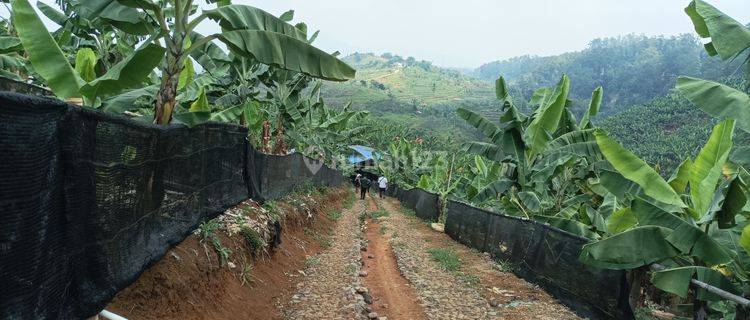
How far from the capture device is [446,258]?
1190cm

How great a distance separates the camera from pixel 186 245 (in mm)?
6211

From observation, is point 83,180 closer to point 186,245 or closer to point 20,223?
point 20,223

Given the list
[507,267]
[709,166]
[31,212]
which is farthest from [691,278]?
[31,212]

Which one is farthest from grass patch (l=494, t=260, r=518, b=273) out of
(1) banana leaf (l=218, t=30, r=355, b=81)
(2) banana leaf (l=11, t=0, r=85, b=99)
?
(2) banana leaf (l=11, t=0, r=85, b=99)

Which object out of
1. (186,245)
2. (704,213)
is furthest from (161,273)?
(704,213)

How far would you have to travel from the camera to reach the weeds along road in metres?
7.62

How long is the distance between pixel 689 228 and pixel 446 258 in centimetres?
674

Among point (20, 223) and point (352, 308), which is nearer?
point (20, 223)

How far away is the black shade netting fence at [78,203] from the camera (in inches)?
107

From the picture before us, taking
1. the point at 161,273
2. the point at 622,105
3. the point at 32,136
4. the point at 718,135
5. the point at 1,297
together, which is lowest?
the point at 161,273

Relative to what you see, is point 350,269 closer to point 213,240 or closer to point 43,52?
point 213,240

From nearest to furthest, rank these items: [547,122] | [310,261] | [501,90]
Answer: [310,261]
[547,122]
[501,90]

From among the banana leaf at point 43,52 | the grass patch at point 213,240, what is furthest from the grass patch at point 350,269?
the banana leaf at point 43,52

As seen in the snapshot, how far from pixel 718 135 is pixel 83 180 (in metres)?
6.74
